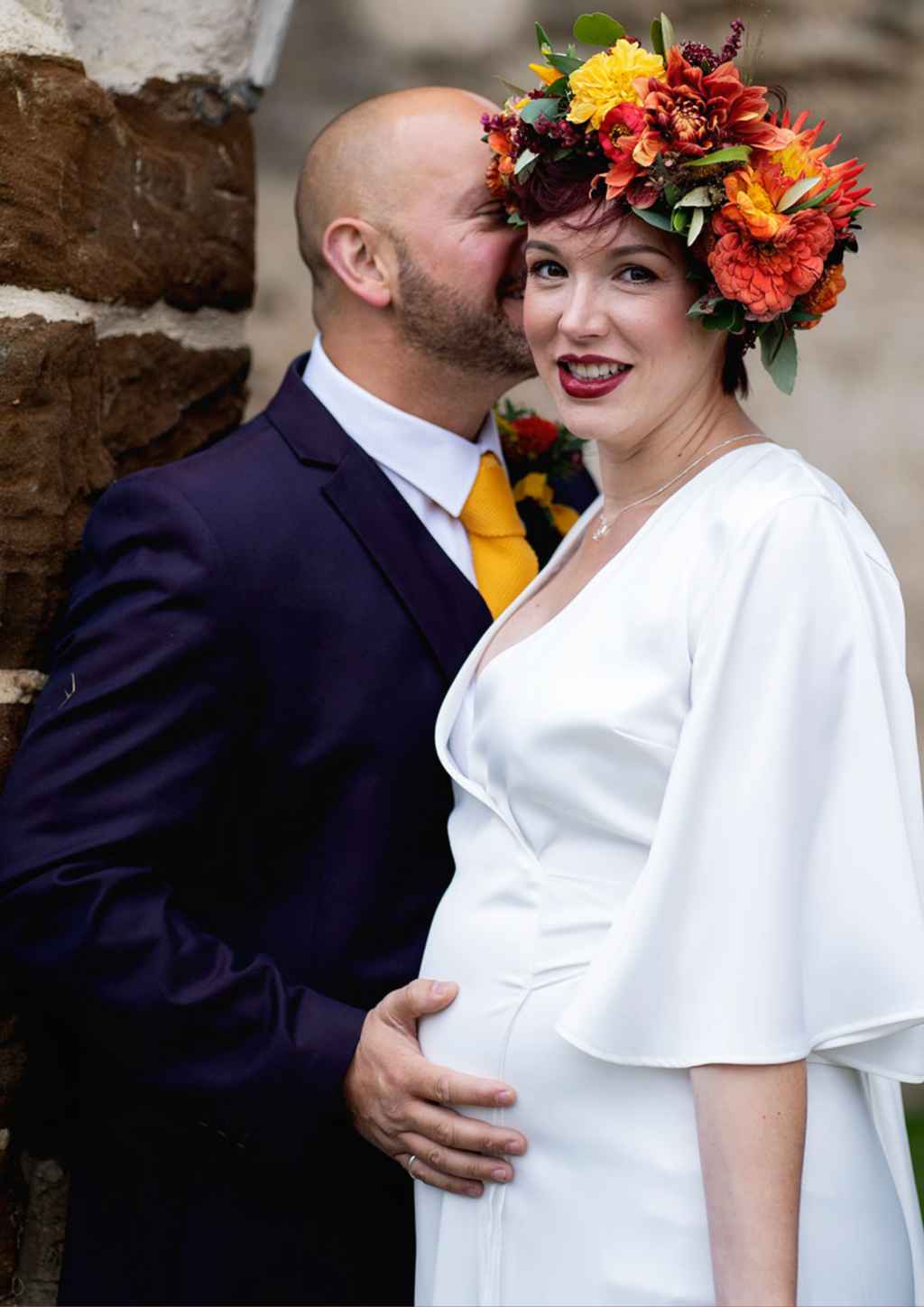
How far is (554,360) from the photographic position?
1857 millimetres

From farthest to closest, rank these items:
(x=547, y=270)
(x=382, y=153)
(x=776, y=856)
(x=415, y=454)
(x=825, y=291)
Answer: (x=382, y=153)
(x=415, y=454)
(x=547, y=270)
(x=825, y=291)
(x=776, y=856)

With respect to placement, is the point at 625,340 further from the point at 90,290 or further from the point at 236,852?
the point at 236,852

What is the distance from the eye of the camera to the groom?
183cm

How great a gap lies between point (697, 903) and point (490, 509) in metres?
0.99

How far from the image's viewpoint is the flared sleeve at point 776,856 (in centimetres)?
147

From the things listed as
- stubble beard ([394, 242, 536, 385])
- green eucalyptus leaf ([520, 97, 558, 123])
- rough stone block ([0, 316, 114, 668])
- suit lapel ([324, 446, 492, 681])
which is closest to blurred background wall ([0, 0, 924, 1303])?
rough stone block ([0, 316, 114, 668])

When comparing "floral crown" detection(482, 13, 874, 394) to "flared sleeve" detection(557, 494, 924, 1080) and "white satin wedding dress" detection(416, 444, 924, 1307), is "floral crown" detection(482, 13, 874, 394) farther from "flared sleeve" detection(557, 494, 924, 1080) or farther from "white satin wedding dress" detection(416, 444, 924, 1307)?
"flared sleeve" detection(557, 494, 924, 1080)

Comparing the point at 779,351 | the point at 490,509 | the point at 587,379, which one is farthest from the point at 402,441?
the point at 779,351

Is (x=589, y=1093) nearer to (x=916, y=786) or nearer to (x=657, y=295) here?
(x=916, y=786)

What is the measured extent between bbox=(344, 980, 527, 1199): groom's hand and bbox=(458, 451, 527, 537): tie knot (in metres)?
0.83

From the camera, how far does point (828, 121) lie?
2527 millimetres

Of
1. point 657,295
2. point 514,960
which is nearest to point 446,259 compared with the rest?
point 657,295

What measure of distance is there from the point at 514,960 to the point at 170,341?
1244 millimetres

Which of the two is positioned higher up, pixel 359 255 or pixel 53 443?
pixel 359 255
